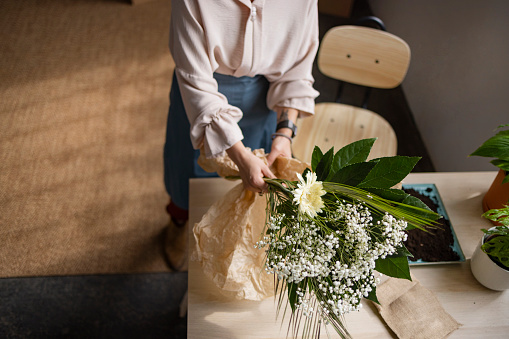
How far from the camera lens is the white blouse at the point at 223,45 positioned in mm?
1083

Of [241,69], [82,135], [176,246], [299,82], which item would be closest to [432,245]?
[299,82]

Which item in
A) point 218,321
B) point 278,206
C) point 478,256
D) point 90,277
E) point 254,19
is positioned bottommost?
point 90,277

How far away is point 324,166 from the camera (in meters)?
0.99

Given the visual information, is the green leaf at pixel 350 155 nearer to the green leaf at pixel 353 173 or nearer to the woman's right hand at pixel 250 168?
the green leaf at pixel 353 173

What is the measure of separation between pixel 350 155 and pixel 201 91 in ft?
1.42

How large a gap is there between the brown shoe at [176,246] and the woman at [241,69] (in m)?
0.73

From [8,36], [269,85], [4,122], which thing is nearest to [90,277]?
[4,122]

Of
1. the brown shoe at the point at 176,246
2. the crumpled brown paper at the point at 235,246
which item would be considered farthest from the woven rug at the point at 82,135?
the crumpled brown paper at the point at 235,246

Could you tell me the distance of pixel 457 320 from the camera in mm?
1089

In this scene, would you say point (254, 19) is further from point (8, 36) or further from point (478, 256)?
point (8, 36)

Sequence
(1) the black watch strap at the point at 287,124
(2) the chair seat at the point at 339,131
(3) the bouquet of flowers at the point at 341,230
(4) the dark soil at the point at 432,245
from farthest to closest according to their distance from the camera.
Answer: (2) the chair seat at the point at 339,131 → (1) the black watch strap at the point at 287,124 → (4) the dark soil at the point at 432,245 → (3) the bouquet of flowers at the point at 341,230

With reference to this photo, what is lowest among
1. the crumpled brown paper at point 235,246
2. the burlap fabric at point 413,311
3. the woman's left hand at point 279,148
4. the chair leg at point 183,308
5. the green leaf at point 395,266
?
the chair leg at point 183,308

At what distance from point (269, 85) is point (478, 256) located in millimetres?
Result: 812

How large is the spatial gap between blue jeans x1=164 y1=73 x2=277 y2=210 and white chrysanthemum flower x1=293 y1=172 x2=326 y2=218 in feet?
1.86
